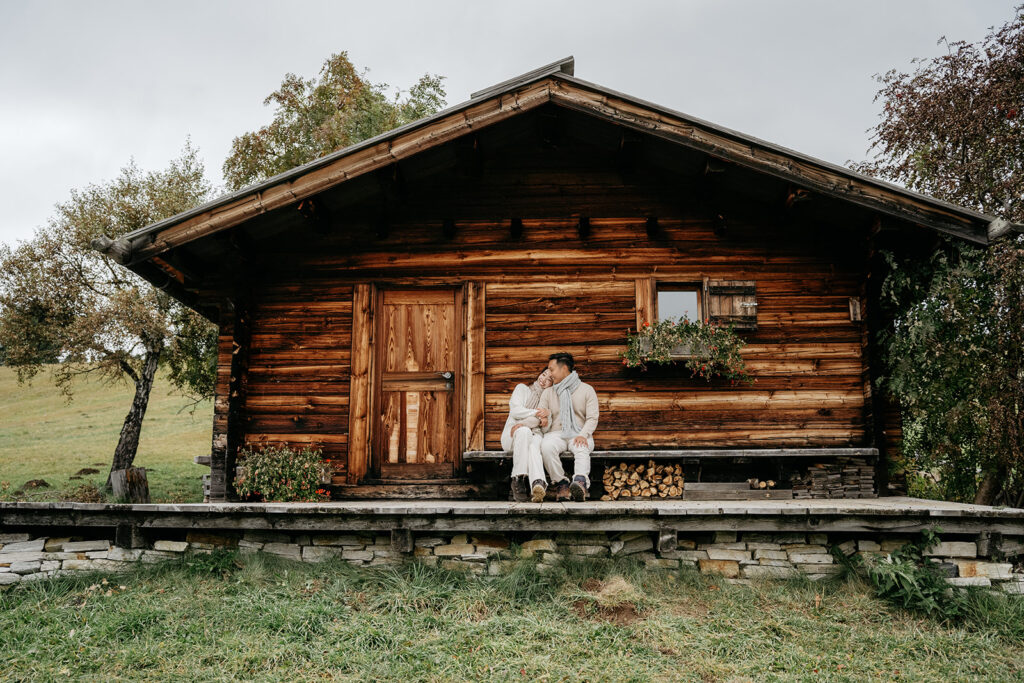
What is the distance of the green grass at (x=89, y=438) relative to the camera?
1371 centimetres

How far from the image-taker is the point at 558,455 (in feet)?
21.0

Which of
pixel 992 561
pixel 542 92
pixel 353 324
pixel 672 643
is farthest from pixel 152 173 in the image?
pixel 992 561

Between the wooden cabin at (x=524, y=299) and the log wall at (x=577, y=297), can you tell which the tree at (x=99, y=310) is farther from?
the log wall at (x=577, y=297)

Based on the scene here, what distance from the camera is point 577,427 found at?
6617 millimetres

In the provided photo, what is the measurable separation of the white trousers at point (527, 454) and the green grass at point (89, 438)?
823 cm

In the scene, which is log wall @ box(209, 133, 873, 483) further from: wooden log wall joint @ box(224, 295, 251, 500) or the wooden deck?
the wooden deck

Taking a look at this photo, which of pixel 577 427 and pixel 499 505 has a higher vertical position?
pixel 577 427

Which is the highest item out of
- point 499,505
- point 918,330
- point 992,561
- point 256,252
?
point 256,252

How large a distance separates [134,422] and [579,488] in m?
11.6

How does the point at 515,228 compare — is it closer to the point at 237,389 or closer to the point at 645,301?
the point at 645,301

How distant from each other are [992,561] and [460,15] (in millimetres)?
67256

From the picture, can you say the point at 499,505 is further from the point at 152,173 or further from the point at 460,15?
the point at 460,15

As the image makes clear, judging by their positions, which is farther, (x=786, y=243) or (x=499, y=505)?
(x=786, y=243)

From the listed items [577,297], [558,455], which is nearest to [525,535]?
[558,455]
